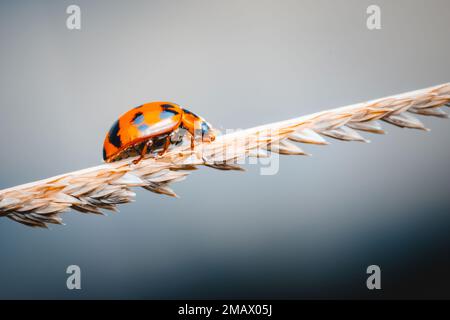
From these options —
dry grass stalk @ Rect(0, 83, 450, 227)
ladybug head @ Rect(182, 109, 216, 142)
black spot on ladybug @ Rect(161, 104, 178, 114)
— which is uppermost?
black spot on ladybug @ Rect(161, 104, 178, 114)

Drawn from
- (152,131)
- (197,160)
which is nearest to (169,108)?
(152,131)

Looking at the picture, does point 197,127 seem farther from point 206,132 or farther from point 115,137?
point 115,137

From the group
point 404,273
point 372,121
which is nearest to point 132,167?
point 372,121

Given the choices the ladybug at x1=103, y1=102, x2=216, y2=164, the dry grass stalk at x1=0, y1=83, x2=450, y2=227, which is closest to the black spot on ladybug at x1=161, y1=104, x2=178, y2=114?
the ladybug at x1=103, y1=102, x2=216, y2=164

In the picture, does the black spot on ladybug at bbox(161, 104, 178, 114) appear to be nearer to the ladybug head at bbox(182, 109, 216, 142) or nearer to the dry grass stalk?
the ladybug head at bbox(182, 109, 216, 142)

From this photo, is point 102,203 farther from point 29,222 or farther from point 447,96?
point 447,96

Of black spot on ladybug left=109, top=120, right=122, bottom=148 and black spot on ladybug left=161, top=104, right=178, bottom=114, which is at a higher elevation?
black spot on ladybug left=161, top=104, right=178, bottom=114

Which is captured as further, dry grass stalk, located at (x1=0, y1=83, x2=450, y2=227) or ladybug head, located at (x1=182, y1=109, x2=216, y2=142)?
ladybug head, located at (x1=182, y1=109, x2=216, y2=142)
